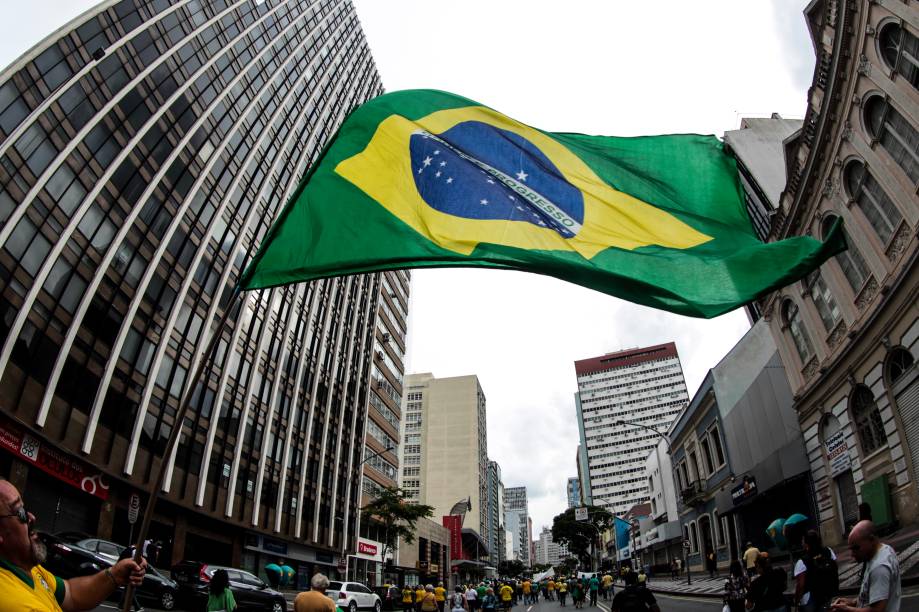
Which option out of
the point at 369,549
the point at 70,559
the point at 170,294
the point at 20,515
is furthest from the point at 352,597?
the point at 369,549

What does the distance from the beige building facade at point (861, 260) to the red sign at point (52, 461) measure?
29.5 metres

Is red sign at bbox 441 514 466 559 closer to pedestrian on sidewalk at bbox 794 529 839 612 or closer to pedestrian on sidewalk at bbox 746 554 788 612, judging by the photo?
pedestrian on sidewalk at bbox 746 554 788 612

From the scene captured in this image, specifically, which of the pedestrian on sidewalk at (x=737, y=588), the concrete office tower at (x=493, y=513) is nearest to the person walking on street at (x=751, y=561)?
the pedestrian on sidewalk at (x=737, y=588)

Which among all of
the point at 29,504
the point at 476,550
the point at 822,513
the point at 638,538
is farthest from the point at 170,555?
the point at 476,550

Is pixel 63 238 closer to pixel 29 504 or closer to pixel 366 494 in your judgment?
pixel 29 504

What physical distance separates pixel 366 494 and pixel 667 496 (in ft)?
102

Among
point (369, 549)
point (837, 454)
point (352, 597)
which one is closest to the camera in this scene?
point (837, 454)

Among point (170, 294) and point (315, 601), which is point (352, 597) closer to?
point (170, 294)

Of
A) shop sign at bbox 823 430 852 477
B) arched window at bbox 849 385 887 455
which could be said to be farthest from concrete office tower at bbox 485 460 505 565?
arched window at bbox 849 385 887 455

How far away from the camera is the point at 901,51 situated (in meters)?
16.2

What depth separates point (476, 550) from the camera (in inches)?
4582

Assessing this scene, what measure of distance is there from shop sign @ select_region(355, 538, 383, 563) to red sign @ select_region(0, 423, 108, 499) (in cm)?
3135

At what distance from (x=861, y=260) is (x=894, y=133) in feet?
14.5

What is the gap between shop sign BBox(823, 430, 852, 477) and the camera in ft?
68.2
